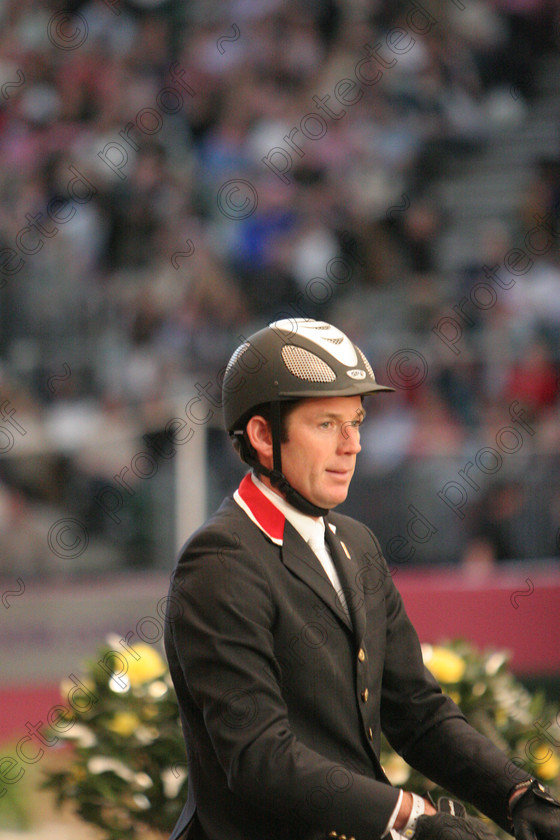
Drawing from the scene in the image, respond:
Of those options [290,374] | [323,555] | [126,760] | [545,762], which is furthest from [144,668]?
[290,374]

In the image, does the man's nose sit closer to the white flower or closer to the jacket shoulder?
the jacket shoulder

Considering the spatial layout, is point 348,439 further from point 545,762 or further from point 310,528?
point 545,762

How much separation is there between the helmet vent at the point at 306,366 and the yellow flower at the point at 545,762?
1835 millimetres

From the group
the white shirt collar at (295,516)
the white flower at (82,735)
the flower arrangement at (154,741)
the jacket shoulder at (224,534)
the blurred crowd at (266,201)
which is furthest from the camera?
the blurred crowd at (266,201)

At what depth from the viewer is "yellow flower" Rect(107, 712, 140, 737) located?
3.74m

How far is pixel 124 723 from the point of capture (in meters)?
3.75

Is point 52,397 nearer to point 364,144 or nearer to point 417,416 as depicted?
point 417,416

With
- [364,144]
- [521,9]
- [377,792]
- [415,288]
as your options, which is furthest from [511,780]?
[521,9]

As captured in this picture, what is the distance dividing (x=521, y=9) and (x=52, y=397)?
541 cm

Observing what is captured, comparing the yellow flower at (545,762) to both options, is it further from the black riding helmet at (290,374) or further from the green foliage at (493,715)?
the black riding helmet at (290,374)

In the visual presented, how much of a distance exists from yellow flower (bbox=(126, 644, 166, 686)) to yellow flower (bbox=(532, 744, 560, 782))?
1.20 m

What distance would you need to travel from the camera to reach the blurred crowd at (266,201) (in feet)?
25.7

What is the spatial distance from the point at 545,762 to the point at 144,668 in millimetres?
1276

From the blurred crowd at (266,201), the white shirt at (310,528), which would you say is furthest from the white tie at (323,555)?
the blurred crowd at (266,201)
